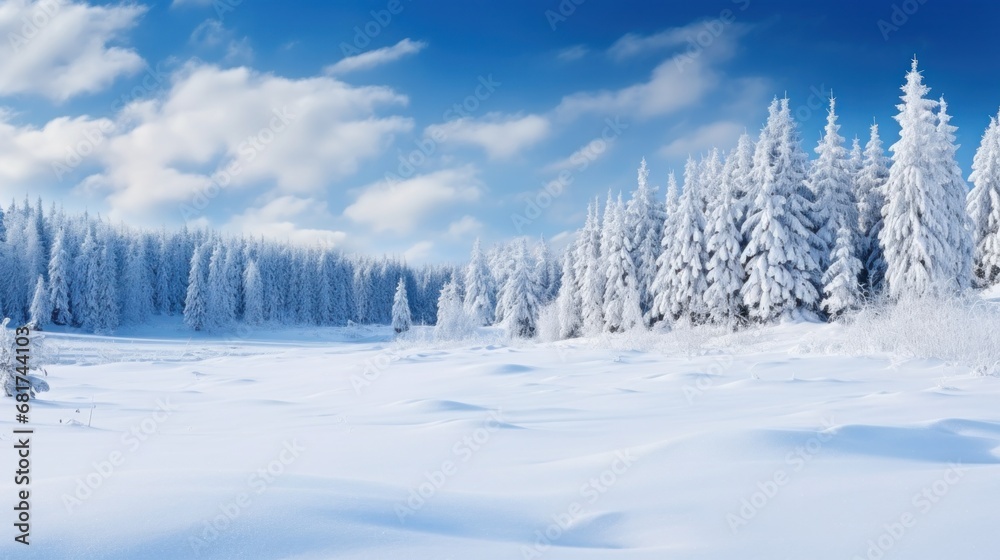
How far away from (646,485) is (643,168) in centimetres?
3850

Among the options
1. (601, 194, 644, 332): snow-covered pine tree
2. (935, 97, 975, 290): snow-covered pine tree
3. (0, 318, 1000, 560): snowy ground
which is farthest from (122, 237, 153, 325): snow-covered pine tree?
(935, 97, 975, 290): snow-covered pine tree

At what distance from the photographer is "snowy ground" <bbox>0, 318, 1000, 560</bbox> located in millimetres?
2367

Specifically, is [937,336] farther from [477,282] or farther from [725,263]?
[477,282]

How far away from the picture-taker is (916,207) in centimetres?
2511

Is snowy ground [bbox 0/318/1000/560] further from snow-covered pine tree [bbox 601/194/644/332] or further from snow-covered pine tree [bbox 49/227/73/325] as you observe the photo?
snow-covered pine tree [bbox 49/227/73/325]

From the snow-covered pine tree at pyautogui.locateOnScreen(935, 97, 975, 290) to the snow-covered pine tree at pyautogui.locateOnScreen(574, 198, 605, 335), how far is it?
2001 centimetres

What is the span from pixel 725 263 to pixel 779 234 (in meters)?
3.72

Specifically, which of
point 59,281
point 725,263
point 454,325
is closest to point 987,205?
point 725,263

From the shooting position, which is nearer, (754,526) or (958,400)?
(754,526)

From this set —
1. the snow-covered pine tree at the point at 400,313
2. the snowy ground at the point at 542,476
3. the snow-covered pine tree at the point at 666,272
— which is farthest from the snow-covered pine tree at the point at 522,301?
the snowy ground at the point at 542,476

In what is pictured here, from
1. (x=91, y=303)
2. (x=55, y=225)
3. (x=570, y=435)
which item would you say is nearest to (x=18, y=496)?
(x=570, y=435)

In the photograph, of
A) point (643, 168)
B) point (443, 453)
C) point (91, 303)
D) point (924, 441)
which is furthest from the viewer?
point (91, 303)

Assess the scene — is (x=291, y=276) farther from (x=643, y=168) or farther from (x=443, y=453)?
(x=443, y=453)

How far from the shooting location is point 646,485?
341 cm
